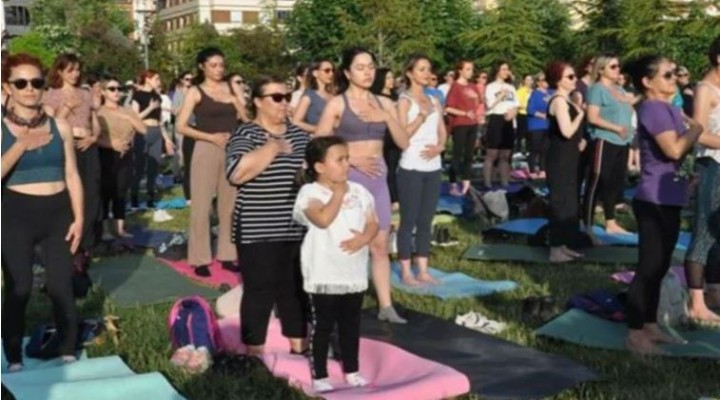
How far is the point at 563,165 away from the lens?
9.30 m

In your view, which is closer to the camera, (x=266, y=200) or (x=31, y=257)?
(x=266, y=200)

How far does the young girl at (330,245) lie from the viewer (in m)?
5.44

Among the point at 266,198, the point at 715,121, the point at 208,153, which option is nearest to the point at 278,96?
the point at 266,198

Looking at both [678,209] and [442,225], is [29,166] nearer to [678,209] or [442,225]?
[678,209]

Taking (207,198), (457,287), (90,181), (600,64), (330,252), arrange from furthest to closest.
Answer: (600,64) < (90,181) < (207,198) < (457,287) < (330,252)

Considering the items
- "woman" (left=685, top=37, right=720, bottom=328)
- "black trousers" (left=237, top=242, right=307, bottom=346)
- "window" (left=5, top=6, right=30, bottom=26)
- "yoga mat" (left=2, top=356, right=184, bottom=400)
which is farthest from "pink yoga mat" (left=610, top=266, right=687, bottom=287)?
"window" (left=5, top=6, right=30, bottom=26)

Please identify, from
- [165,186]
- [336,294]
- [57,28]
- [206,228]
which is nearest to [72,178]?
[336,294]

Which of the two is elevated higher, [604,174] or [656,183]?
[656,183]

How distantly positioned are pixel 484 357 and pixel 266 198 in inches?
60.4

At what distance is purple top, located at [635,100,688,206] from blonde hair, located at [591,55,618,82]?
3647 millimetres

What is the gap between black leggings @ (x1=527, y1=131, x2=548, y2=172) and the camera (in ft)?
49.0

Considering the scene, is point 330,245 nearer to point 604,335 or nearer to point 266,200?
point 266,200

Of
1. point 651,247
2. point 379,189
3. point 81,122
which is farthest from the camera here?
point 81,122

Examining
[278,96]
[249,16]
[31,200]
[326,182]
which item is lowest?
A: [31,200]
